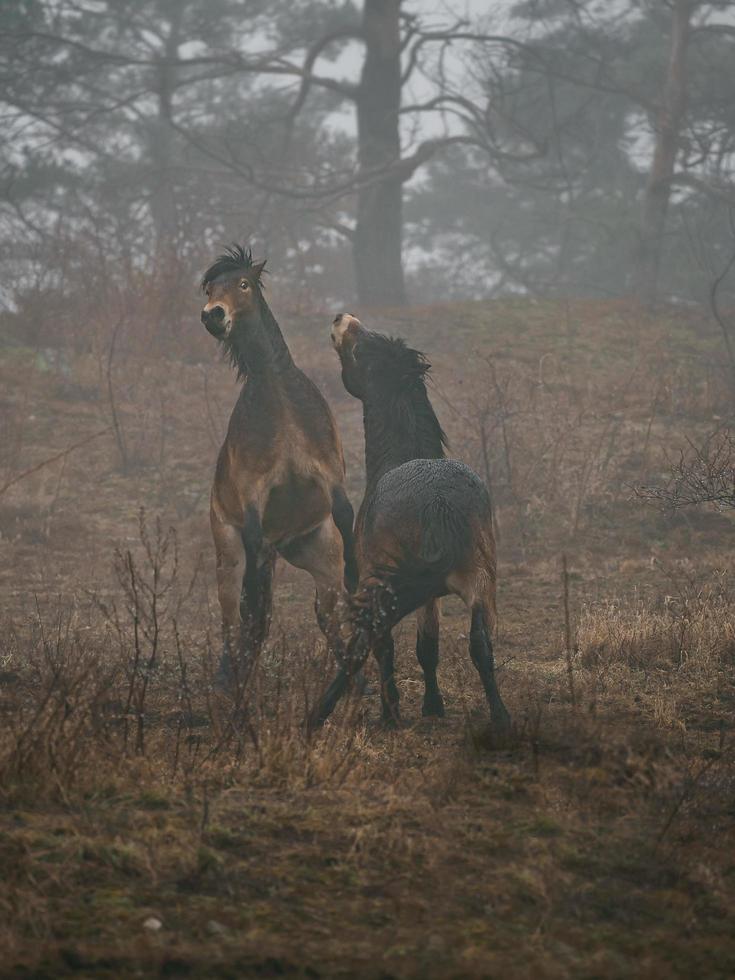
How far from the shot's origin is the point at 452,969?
10.4 ft

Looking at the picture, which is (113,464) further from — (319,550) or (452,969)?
(452,969)

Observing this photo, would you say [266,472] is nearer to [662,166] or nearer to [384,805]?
[384,805]

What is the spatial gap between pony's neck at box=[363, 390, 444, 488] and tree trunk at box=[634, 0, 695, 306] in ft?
49.4

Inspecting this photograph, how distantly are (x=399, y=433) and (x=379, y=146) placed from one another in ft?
50.8

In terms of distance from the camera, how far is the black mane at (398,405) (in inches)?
→ 271

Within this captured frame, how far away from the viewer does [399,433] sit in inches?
271

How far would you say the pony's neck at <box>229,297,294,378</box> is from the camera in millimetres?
7438

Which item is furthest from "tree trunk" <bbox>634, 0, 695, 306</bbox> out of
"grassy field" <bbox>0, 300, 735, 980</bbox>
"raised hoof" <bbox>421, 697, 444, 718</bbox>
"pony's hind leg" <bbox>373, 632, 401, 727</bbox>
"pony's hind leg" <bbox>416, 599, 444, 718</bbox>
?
"pony's hind leg" <bbox>373, 632, 401, 727</bbox>

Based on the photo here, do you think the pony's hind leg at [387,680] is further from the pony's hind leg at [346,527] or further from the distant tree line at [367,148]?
the distant tree line at [367,148]

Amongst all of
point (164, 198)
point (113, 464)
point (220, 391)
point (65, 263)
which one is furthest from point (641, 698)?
point (164, 198)

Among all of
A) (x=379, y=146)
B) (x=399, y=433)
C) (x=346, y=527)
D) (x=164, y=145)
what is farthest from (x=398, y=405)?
(x=164, y=145)

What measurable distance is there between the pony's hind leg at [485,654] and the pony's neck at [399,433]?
4.49 feet

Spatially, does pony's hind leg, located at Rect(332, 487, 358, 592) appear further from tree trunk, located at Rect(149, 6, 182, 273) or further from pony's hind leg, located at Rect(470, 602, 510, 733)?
tree trunk, located at Rect(149, 6, 182, 273)

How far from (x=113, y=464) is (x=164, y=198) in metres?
13.0
